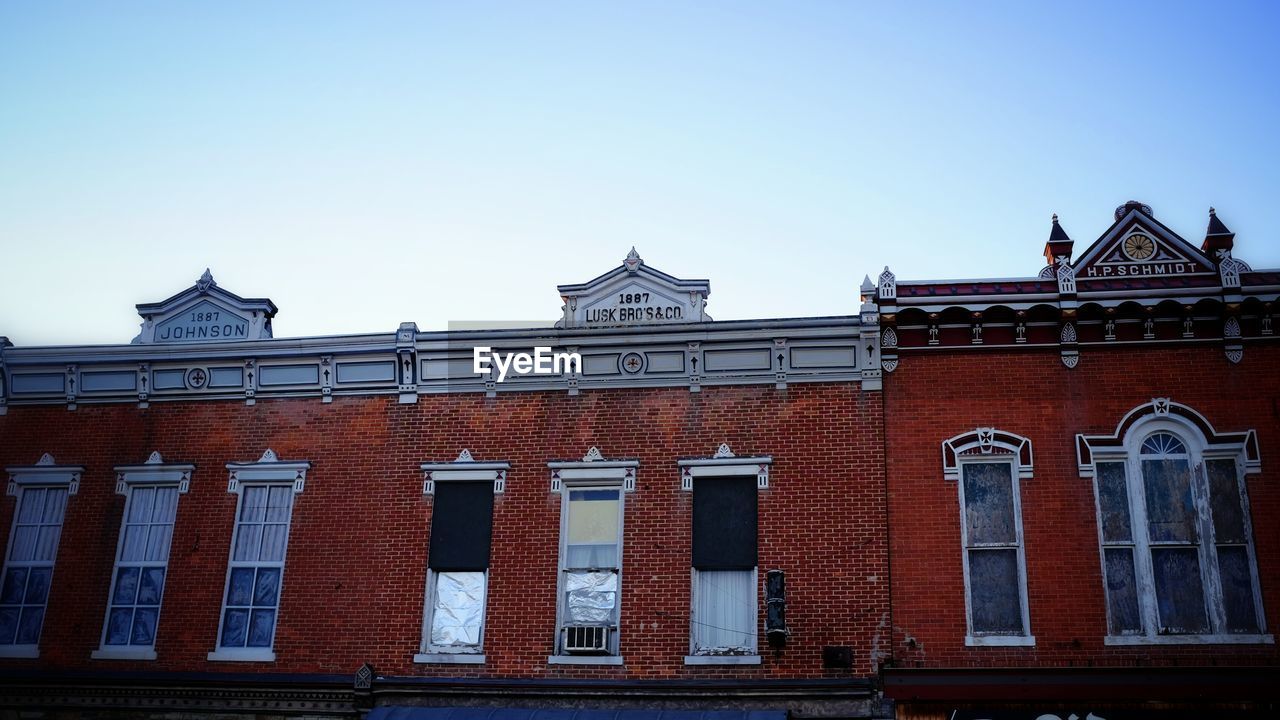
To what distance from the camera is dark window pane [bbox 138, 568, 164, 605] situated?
58.6ft

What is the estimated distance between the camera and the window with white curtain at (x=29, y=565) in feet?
59.3

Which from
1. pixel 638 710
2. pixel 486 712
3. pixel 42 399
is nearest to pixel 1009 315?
pixel 638 710

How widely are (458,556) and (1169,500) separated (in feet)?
33.4

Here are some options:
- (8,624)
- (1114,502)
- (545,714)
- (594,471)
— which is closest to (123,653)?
(8,624)

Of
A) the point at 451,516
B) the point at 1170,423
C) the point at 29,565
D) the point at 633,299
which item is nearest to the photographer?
the point at 1170,423

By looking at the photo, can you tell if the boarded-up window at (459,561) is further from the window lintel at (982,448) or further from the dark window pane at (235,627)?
the window lintel at (982,448)

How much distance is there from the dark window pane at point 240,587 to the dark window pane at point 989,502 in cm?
1074

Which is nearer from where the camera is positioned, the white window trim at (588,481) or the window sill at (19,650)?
the white window trim at (588,481)

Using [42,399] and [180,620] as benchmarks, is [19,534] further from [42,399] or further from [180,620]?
[180,620]

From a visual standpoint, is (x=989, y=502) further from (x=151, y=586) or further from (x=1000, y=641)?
(x=151, y=586)

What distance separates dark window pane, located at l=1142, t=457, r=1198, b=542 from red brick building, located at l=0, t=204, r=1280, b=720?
37 mm

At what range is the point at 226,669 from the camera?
17.2 m

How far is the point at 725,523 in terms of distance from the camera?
55.3 ft

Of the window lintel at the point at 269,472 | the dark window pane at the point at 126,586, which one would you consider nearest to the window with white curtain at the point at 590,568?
the window lintel at the point at 269,472
